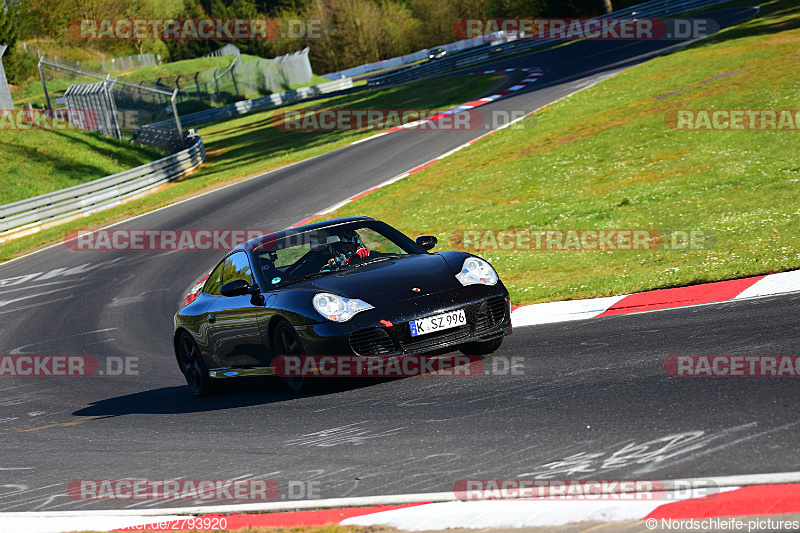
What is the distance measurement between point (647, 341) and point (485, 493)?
3.22 m

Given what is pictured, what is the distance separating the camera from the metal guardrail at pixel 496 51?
4600 cm

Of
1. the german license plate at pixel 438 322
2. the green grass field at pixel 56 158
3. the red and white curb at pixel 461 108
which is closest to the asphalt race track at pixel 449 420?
the german license plate at pixel 438 322

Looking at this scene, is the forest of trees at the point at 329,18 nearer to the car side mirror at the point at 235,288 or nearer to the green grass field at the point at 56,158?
the green grass field at the point at 56,158

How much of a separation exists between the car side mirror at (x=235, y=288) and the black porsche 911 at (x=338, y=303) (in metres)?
0.01

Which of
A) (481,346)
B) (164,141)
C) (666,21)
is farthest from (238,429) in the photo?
(666,21)

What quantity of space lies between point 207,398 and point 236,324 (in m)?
1.15

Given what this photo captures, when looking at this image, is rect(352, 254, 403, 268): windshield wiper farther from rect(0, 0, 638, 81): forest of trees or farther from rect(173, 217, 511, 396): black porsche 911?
rect(0, 0, 638, 81): forest of trees

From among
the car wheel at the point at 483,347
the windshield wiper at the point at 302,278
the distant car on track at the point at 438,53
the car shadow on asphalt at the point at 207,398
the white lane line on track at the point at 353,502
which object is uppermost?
the distant car on track at the point at 438,53

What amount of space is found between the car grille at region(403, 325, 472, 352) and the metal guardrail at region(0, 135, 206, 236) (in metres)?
21.8

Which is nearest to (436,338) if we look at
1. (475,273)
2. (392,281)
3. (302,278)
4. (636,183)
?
(392,281)

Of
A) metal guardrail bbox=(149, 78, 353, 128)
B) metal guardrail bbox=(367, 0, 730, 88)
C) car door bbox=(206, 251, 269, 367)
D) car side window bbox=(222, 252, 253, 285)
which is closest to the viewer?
car door bbox=(206, 251, 269, 367)

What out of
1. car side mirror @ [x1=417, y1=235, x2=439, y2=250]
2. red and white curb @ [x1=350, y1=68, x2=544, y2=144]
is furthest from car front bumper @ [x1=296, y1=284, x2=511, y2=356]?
red and white curb @ [x1=350, y1=68, x2=544, y2=144]

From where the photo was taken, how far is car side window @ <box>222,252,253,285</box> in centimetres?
825

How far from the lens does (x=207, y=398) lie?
8.98 m
